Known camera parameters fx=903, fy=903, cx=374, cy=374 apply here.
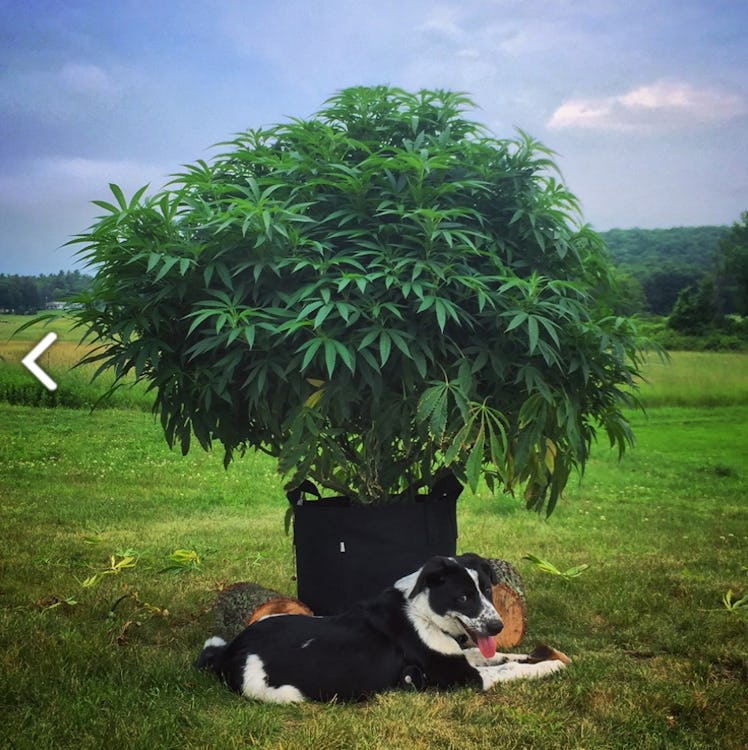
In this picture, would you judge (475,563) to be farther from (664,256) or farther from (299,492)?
(664,256)

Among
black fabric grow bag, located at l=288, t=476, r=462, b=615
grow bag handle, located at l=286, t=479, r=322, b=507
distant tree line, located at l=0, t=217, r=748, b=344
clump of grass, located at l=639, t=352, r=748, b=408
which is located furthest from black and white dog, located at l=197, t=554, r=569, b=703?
clump of grass, located at l=639, t=352, r=748, b=408

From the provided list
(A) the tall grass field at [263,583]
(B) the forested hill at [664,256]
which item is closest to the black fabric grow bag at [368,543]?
(A) the tall grass field at [263,583]

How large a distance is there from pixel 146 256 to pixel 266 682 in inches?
62.5

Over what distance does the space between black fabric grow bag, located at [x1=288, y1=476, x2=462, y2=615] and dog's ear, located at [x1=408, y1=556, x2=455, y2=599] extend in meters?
0.51

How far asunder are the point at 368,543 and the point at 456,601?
631 mm

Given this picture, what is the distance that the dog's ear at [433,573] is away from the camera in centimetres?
306

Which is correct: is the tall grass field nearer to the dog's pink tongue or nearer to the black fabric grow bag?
the dog's pink tongue

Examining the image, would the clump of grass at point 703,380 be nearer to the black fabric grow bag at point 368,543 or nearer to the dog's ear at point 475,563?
the black fabric grow bag at point 368,543

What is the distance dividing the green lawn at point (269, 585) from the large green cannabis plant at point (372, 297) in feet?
2.75

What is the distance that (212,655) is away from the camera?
334cm

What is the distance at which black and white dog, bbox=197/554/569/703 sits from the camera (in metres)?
2.99

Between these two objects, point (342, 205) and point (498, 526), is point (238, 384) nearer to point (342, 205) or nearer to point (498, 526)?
point (342, 205)

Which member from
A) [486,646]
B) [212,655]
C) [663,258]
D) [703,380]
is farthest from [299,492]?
[663,258]

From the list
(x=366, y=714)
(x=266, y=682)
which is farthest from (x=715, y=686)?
(x=266, y=682)
